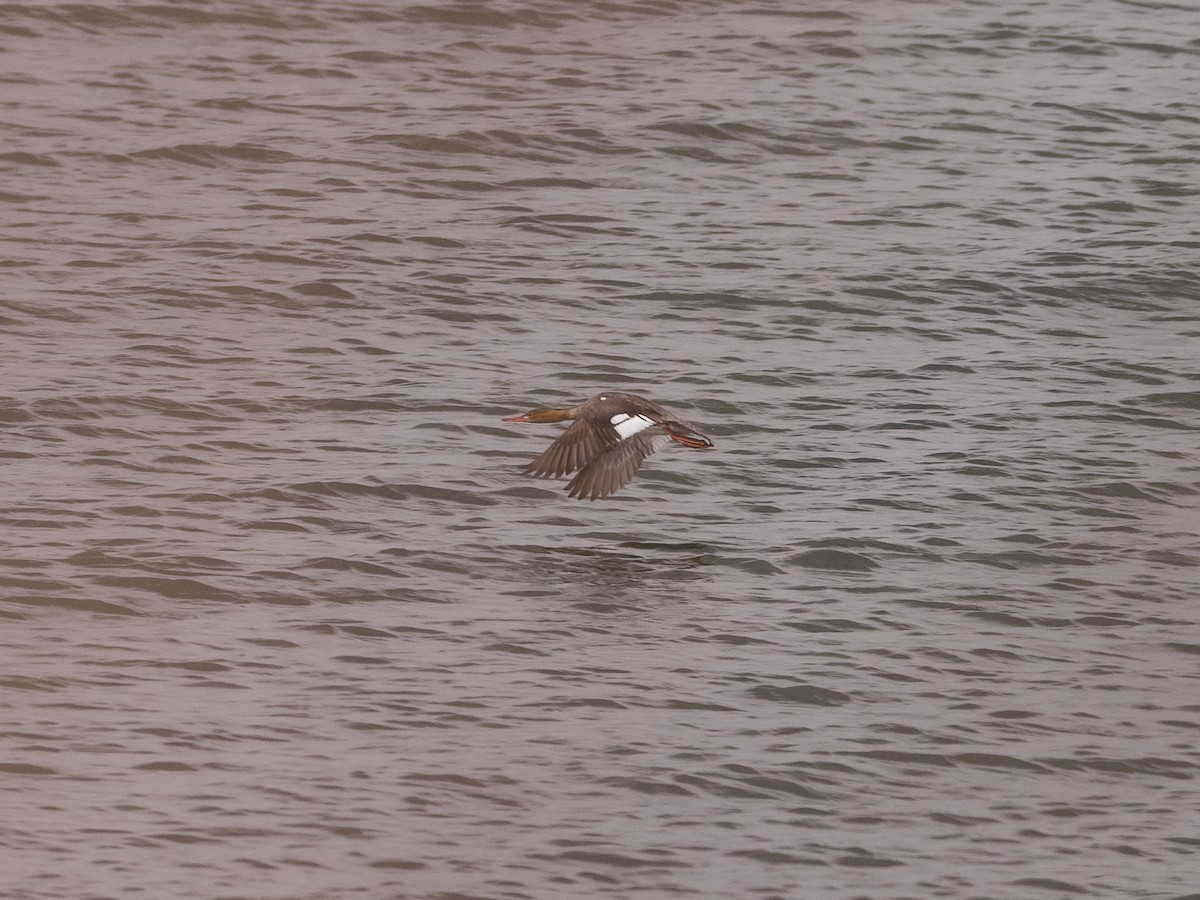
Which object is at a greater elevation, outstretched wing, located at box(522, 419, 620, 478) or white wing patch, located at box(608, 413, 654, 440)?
white wing patch, located at box(608, 413, 654, 440)

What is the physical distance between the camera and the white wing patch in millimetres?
10258

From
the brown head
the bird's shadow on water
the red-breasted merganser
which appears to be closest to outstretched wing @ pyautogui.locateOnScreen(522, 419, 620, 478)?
the red-breasted merganser

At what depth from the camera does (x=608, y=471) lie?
33.2 feet

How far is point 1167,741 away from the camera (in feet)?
28.2

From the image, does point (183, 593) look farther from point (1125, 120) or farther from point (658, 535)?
point (1125, 120)

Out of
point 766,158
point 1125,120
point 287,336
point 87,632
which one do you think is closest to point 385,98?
point 766,158

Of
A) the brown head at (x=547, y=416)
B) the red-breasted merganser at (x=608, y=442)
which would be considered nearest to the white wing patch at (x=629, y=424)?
the red-breasted merganser at (x=608, y=442)

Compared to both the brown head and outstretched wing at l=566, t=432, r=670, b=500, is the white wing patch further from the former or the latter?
the brown head

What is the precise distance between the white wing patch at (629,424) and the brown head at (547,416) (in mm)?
531

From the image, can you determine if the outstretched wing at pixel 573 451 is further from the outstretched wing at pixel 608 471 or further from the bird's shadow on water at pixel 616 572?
the bird's shadow on water at pixel 616 572

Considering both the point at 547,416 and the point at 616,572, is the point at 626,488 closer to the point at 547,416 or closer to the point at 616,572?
the point at 547,416

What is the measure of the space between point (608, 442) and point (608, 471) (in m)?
0.17

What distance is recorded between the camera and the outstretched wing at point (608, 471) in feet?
33.1

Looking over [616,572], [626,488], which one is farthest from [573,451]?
[626,488]
